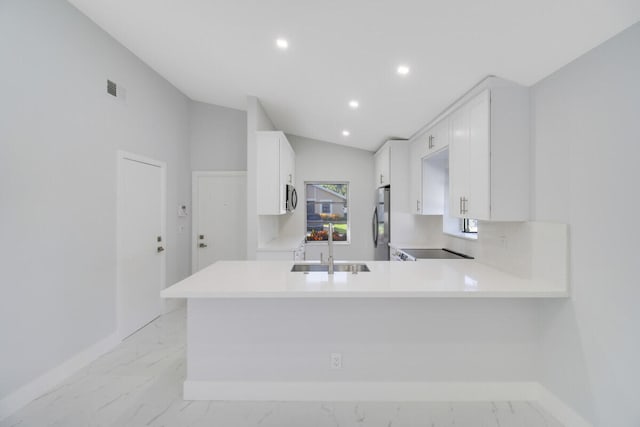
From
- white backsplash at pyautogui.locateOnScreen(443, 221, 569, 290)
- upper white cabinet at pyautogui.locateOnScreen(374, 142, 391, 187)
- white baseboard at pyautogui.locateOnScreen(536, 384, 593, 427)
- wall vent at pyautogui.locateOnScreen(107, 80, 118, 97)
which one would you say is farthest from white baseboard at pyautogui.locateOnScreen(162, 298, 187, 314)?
white baseboard at pyautogui.locateOnScreen(536, 384, 593, 427)

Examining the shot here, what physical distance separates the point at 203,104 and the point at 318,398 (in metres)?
4.18

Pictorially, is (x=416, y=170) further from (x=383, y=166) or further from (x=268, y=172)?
(x=268, y=172)

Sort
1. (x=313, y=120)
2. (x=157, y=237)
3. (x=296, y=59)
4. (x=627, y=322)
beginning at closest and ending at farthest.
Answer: (x=627, y=322), (x=296, y=59), (x=157, y=237), (x=313, y=120)

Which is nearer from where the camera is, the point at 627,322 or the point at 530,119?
the point at 627,322

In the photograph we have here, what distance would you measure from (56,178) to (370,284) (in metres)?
2.54

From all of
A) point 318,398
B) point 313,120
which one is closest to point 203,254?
point 313,120

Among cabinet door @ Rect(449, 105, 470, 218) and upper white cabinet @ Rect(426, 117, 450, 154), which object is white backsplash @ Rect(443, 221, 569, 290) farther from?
upper white cabinet @ Rect(426, 117, 450, 154)

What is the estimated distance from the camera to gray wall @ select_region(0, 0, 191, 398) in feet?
6.44

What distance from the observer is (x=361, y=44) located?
2.05 metres

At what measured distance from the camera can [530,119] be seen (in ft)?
6.57

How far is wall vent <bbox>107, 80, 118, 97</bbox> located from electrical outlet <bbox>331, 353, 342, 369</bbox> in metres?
3.17

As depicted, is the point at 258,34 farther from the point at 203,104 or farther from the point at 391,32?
the point at 203,104

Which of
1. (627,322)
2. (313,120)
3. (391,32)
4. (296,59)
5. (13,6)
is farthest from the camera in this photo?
(313,120)

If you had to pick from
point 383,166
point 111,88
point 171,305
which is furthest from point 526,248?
point 171,305
